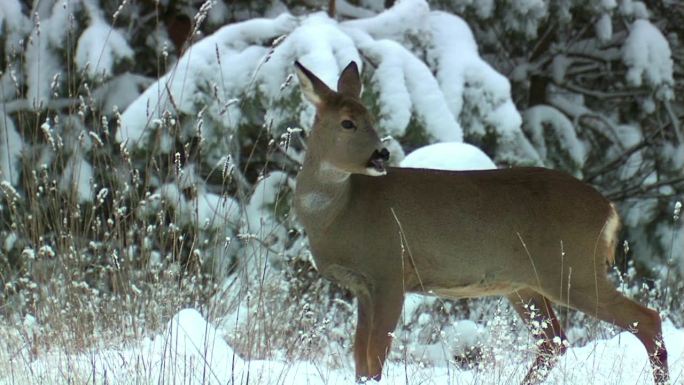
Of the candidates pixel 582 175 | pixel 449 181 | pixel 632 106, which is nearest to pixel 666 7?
pixel 632 106

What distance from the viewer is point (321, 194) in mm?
5438

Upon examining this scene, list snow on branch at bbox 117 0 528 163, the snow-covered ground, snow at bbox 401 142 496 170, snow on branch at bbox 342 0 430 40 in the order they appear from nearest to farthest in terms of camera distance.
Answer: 1. the snow-covered ground
2. snow at bbox 401 142 496 170
3. snow on branch at bbox 117 0 528 163
4. snow on branch at bbox 342 0 430 40

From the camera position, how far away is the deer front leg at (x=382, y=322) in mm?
5188

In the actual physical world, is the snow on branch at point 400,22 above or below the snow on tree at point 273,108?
above

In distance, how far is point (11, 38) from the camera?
9180mm

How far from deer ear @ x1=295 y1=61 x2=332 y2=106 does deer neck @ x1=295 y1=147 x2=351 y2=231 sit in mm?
232

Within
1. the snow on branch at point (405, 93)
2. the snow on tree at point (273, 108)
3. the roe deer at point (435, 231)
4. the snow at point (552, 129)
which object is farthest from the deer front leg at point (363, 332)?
the snow at point (552, 129)

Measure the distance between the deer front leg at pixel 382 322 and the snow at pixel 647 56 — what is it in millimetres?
5500

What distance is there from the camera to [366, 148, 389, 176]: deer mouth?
5.17 metres

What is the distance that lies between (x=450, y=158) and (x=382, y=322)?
1745mm

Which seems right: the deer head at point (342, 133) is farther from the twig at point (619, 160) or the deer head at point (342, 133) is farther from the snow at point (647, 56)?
the twig at point (619, 160)

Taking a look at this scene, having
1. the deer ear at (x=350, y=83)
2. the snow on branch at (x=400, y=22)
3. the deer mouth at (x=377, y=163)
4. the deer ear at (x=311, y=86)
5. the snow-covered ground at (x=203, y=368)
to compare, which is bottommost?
the snow on branch at (x=400, y=22)

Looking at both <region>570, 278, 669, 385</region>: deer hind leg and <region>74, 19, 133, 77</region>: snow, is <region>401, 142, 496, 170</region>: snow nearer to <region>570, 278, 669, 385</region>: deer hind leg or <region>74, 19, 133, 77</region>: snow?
<region>570, 278, 669, 385</region>: deer hind leg

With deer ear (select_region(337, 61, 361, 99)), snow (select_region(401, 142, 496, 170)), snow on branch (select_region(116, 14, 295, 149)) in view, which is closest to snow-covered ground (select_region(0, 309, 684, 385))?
deer ear (select_region(337, 61, 361, 99))
